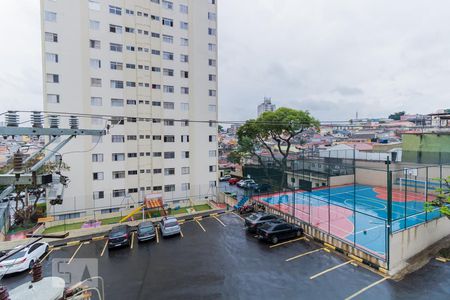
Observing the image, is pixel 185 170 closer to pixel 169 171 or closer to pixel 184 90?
pixel 169 171

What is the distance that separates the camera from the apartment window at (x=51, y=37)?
24.5 meters

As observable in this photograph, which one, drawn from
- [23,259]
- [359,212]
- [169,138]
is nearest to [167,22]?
[169,138]

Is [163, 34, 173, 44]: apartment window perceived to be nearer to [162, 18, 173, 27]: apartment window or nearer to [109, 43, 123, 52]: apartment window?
[162, 18, 173, 27]: apartment window

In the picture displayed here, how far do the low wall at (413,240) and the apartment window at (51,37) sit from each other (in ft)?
108

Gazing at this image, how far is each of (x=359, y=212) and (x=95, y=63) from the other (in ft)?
94.3

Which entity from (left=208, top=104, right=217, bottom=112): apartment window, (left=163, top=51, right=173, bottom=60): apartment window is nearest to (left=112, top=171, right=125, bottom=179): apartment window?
(left=208, top=104, right=217, bottom=112): apartment window

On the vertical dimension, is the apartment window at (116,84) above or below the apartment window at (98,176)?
above

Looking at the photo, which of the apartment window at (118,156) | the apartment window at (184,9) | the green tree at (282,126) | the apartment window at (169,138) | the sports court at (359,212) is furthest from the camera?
the green tree at (282,126)

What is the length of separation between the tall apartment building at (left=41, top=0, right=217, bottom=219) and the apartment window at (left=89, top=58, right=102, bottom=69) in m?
0.10

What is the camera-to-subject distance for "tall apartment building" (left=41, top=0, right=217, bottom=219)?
25.5 metres

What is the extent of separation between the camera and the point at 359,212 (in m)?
14.2

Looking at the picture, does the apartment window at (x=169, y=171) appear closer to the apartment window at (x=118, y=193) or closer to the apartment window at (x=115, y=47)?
the apartment window at (x=118, y=193)

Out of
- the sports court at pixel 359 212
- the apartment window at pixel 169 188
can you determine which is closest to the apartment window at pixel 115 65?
the apartment window at pixel 169 188

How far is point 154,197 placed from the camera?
27000 millimetres
